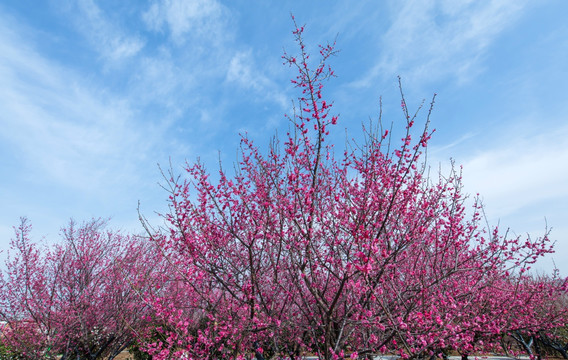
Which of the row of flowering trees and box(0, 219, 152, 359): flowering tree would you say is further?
box(0, 219, 152, 359): flowering tree

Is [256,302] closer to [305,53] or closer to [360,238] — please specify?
[360,238]

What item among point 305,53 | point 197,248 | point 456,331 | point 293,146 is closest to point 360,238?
point 293,146

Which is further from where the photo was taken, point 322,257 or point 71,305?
point 71,305

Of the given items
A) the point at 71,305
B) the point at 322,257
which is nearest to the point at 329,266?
the point at 322,257

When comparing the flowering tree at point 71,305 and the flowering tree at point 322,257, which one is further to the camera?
the flowering tree at point 71,305

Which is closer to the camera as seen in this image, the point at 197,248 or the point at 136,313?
the point at 197,248

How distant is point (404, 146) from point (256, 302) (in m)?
3.47

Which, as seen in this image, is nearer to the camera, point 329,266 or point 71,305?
point 329,266

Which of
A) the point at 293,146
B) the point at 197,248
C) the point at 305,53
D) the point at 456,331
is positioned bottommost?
the point at 456,331

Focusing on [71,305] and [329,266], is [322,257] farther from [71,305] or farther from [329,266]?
[71,305]

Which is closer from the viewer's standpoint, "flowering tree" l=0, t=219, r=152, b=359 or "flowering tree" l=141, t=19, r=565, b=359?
"flowering tree" l=141, t=19, r=565, b=359

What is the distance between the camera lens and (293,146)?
16.7 ft

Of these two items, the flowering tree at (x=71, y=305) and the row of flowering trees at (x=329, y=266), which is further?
the flowering tree at (x=71, y=305)

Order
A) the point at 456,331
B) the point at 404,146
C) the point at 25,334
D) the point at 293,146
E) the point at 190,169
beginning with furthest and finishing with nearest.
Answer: the point at 25,334, the point at 190,169, the point at 293,146, the point at 456,331, the point at 404,146
